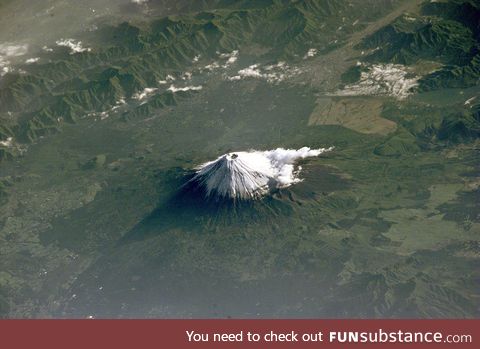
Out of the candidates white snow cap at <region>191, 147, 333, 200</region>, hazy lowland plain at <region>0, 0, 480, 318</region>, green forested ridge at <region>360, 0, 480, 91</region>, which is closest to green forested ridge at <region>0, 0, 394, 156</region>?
hazy lowland plain at <region>0, 0, 480, 318</region>

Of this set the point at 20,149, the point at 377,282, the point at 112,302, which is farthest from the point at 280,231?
the point at 20,149

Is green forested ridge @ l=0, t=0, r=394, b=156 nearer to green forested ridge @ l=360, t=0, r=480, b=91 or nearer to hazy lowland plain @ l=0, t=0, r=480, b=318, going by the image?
hazy lowland plain @ l=0, t=0, r=480, b=318

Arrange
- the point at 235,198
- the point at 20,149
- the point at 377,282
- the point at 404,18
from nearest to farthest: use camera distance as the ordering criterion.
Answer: the point at 377,282
the point at 235,198
the point at 20,149
the point at 404,18

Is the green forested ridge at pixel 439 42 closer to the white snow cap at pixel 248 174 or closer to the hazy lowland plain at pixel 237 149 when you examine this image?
the hazy lowland plain at pixel 237 149

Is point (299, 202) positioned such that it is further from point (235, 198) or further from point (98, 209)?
point (98, 209)

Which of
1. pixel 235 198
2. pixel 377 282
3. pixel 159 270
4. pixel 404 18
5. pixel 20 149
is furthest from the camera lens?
pixel 404 18

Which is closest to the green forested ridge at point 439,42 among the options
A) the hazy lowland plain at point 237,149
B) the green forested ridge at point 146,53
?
the hazy lowland plain at point 237,149

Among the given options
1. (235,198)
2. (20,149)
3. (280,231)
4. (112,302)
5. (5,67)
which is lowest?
(112,302)

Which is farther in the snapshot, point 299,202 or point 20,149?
point 20,149
